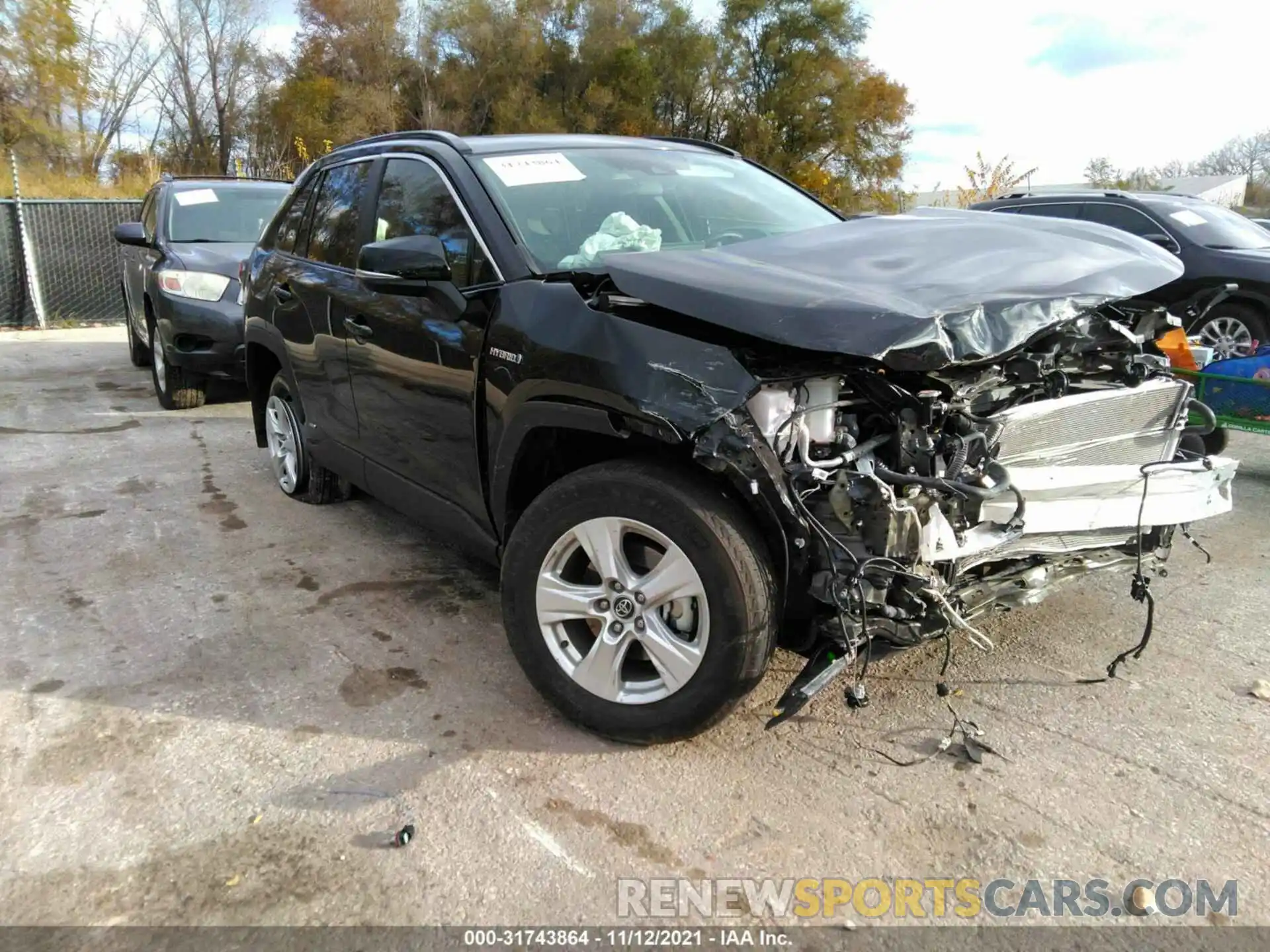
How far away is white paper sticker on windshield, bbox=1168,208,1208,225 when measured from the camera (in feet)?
28.9

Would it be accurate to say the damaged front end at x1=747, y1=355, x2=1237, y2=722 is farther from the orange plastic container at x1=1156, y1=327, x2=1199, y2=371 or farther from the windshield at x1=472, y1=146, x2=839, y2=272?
the orange plastic container at x1=1156, y1=327, x2=1199, y2=371

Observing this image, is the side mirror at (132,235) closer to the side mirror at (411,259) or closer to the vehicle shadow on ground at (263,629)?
the vehicle shadow on ground at (263,629)

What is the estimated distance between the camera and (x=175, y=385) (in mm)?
8117

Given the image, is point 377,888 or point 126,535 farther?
point 126,535

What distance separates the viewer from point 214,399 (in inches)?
345

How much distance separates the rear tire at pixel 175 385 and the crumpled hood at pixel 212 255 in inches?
26.6

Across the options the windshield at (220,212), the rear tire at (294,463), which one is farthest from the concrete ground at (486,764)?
the windshield at (220,212)

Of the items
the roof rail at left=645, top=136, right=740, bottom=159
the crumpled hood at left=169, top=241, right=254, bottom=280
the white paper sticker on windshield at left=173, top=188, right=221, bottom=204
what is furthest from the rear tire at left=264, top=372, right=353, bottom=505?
the white paper sticker on windshield at left=173, top=188, right=221, bottom=204

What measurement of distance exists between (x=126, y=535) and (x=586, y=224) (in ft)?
10.4

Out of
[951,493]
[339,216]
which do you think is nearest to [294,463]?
[339,216]

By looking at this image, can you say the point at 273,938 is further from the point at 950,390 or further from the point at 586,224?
the point at 586,224

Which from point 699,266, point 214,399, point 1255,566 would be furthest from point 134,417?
point 1255,566

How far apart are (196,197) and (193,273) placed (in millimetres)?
1428

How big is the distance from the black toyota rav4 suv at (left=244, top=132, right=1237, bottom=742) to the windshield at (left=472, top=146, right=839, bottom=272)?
2 cm
